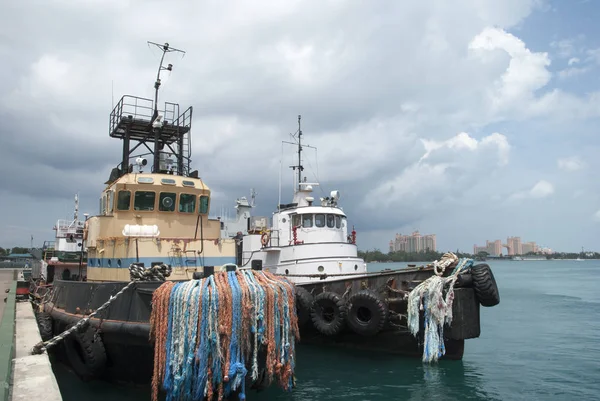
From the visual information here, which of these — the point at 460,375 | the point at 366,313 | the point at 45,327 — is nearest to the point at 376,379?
the point at 366,313

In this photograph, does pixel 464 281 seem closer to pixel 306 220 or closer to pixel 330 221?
pixel 330 221

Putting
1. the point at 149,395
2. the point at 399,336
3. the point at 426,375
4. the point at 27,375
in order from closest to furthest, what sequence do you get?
the point at 27,375 < the point at 149,395 < the point at 426,375 < the point at 399,336

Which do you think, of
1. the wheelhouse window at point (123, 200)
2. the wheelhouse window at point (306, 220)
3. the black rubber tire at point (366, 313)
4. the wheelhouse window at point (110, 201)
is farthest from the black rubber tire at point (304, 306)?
the wheelhouse window at point (110, 201)

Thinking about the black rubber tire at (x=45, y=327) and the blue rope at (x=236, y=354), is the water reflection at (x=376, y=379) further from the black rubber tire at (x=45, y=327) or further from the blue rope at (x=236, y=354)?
the black rubber tire at (x=45, y=327)

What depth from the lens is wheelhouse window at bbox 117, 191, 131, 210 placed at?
10.4m

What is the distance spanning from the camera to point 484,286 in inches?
398

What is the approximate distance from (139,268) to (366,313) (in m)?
6.11

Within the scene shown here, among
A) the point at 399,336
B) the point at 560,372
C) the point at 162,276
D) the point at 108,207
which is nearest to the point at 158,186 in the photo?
the point at 108,207

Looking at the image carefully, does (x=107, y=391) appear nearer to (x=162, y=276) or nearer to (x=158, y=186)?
(x=162, y=276)

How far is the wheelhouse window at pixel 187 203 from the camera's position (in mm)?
11008

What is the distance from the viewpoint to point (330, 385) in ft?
31.2

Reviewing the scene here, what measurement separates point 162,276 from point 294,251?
756 centimetres

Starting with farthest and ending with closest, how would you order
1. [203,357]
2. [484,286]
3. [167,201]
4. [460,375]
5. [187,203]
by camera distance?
[187,203]
[167,201]
[460,375]
[484,286]
[203,357]

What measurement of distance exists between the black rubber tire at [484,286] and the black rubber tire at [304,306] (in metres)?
4.42
